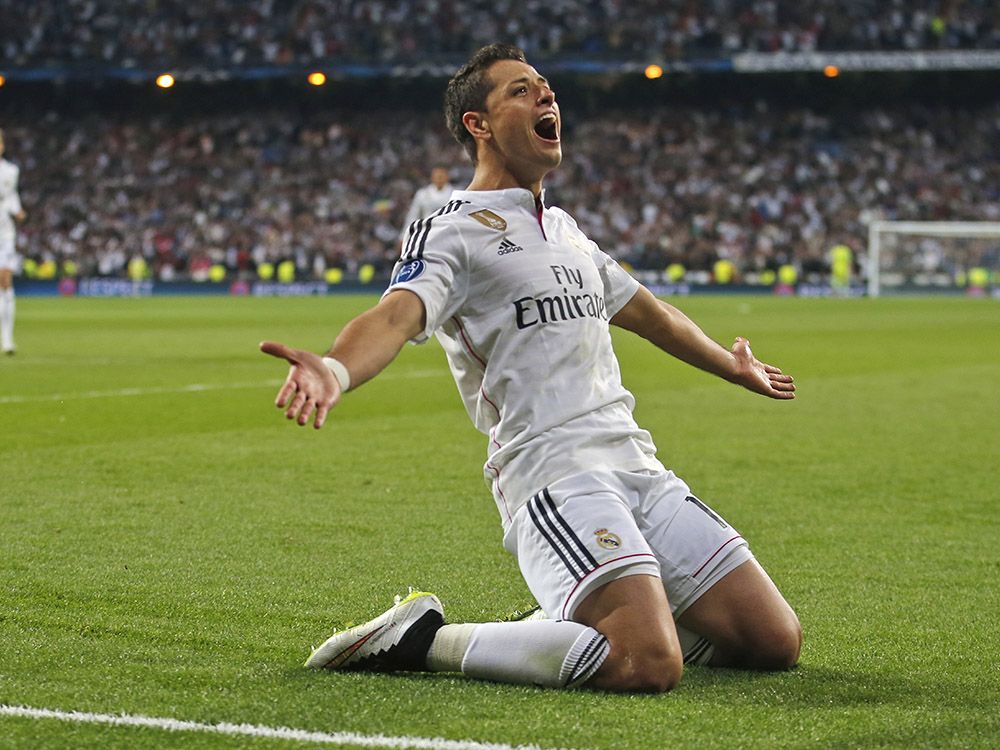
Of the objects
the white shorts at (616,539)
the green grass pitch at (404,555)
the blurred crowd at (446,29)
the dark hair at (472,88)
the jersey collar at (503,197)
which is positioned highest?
the blurred crowd at (446,29)

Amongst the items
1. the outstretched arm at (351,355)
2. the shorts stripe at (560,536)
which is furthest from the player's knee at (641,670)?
the outstretched arm at (351,355)

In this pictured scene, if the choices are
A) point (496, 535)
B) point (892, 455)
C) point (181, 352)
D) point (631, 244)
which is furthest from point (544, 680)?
point (631, 244)

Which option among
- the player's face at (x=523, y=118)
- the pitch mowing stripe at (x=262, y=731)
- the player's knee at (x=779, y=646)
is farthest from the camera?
the player's face at (x=523, y=118)

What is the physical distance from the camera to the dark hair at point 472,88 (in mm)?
4340

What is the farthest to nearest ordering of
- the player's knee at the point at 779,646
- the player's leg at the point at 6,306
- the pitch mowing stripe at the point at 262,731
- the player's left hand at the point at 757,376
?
the player's leg at the point at 6,306 → the player's left hand at the point at 757,376 → the player's knee at the point at 779,646 → the pitch mowing stripe at the point at 262,731

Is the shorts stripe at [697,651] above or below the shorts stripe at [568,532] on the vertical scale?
below

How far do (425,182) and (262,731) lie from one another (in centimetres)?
4060

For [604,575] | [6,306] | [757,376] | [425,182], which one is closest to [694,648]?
Result: [604,575]

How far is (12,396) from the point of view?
39.0 feet

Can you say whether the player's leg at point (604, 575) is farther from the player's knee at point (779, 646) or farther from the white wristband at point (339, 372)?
the white wristband at point (339, 372)

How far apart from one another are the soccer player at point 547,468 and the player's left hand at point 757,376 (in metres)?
0.45

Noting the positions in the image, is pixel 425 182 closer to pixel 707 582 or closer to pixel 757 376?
pixel 757 376

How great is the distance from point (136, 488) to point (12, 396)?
4.94m

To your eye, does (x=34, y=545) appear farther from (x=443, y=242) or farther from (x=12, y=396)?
(x=12, y=396)
